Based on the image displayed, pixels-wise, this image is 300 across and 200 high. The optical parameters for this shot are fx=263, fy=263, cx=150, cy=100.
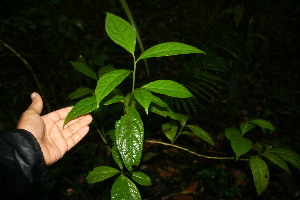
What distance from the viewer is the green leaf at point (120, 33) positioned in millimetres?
1029

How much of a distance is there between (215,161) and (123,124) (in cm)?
186

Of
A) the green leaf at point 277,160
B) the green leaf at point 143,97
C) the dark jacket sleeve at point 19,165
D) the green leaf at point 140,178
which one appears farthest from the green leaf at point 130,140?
the green leaf at point 277,160

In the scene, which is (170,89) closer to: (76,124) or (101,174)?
(101,174)

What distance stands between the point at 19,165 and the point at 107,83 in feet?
2.05

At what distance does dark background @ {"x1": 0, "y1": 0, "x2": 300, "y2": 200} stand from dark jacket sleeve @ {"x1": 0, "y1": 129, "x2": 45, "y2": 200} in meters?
0.53

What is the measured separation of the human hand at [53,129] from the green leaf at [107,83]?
0.70 meters

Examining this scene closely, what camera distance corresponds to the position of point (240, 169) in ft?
8.49

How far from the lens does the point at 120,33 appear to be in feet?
3.44

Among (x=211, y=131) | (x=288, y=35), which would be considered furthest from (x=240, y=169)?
(x=288, y=35)

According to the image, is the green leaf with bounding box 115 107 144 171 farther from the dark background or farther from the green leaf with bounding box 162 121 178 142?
the dark background

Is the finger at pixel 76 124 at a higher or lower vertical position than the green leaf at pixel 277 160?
higher

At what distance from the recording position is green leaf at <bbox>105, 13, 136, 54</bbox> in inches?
40.5

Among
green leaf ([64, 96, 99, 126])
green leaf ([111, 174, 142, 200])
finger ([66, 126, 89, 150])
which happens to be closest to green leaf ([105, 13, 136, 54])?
green leaf ([64, 96, 99, 126])

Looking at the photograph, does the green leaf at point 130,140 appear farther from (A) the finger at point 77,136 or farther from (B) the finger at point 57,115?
(B) the finger at point 57,115
